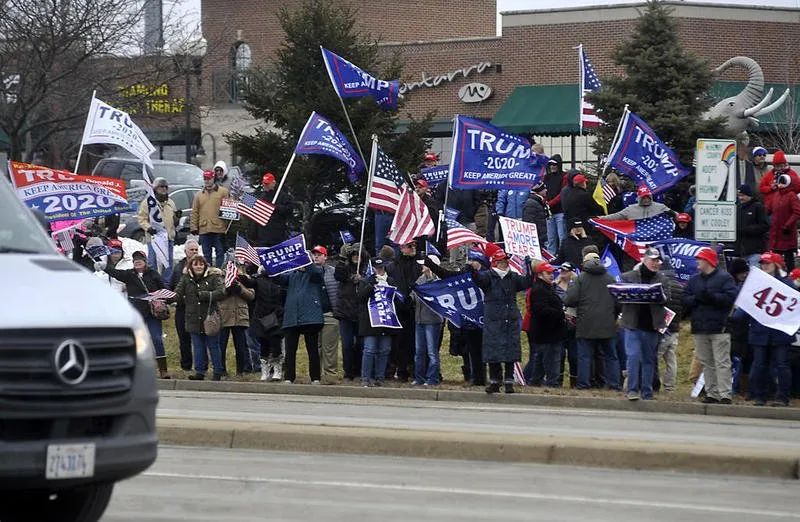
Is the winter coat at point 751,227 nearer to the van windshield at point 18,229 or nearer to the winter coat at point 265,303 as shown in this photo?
the winter coat at point 265,303

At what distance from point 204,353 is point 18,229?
14.0m

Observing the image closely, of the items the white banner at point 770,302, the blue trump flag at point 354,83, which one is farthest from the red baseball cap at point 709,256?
the blue trump flag at point 354,83

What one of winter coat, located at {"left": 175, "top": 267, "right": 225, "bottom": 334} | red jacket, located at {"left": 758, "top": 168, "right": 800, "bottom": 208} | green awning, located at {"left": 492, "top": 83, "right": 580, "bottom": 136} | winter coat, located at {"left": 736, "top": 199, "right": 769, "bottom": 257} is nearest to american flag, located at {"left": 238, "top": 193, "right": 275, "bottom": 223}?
winter coat, located at {"left": 175, "top": 267, "right": 225, "bottom": 334}

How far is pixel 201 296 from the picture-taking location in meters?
22.6

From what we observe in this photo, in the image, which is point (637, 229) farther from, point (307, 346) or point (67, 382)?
point (67, 382)

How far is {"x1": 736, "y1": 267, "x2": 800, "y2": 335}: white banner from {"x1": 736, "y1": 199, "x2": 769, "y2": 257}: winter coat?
4102 mm

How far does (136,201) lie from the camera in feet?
111

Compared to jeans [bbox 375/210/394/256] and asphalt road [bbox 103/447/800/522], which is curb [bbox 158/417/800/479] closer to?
asphalt road [bbox 103/447/800/522]

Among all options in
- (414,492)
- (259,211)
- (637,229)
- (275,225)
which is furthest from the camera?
(275,225)

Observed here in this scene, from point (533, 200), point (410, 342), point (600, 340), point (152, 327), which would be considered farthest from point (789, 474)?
point (533, 200)

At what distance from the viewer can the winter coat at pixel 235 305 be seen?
74.7 ft

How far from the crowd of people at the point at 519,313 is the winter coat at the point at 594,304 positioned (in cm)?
2

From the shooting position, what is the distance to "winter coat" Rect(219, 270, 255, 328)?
22781mm

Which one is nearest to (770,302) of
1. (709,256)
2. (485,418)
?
(709,256)
